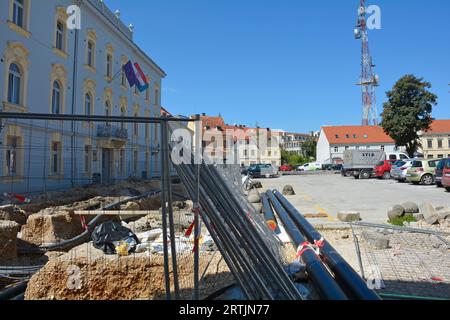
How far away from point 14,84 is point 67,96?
3.99 metres

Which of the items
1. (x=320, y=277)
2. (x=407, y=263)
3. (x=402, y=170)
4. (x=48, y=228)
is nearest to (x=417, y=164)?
(x=402, y=170)

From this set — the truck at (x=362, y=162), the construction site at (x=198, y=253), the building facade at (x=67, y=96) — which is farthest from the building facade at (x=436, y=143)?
the construction site at (x=198, y=253)

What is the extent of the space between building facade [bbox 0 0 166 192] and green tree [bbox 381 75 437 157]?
2706cm

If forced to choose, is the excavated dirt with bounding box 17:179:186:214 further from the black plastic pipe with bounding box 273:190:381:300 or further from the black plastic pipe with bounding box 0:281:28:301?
the black plastic pipe with bounding box 273:190:381:300

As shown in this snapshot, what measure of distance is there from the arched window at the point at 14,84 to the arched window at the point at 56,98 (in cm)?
264

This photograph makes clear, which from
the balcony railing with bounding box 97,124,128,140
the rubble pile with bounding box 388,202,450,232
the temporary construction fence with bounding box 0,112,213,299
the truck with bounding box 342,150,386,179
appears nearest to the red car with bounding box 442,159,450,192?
the rubble pile with bounding box 388,202,450,232

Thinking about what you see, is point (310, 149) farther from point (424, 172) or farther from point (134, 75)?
point (134, 75)

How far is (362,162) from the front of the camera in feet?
98.0

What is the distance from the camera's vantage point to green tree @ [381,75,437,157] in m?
37.3

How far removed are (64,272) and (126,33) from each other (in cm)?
2830

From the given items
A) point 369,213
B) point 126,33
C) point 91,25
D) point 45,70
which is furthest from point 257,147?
point 369,213

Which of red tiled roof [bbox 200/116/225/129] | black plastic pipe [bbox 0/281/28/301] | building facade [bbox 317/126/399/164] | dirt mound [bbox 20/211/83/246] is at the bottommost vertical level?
black plastic pipe [bbox 0/281/28/301]

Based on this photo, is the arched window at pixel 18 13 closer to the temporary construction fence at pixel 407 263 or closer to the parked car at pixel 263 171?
the temporary construction fence at pixel 407 263
